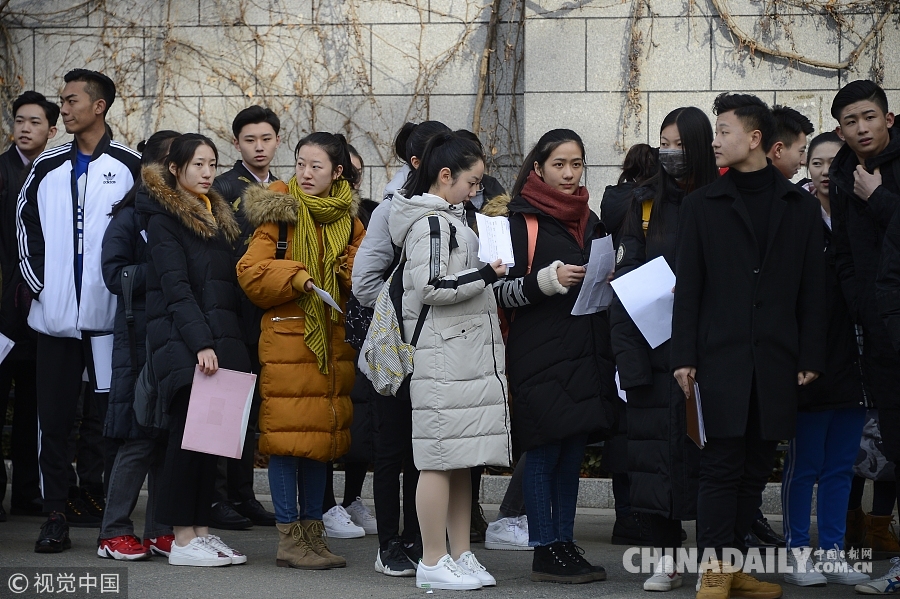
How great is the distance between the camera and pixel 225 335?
5449mm

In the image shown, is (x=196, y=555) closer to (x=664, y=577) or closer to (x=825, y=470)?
(x=664, y=577)

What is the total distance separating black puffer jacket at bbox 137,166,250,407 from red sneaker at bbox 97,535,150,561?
0.75m

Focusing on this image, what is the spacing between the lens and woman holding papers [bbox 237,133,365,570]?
5.34m

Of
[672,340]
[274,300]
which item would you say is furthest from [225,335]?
[672,340]

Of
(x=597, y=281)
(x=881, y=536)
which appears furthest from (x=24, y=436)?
(x=881, y=536)

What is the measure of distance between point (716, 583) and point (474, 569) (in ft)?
3.45

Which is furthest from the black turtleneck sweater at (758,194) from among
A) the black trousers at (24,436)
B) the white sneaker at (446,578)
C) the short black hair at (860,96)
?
the black trousers at (24,436)

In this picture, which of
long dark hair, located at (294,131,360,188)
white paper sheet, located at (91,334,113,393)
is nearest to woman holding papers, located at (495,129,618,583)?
long dark hair, located at (294,131,360,188)

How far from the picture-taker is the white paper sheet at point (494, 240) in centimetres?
492

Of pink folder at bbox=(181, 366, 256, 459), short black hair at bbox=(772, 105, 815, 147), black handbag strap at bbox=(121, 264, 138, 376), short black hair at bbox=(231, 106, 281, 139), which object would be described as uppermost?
short black hair at bbox=(231, 106, 281, 139)

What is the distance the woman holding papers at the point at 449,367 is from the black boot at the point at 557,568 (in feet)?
0.86

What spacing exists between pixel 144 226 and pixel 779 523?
412 centimetres

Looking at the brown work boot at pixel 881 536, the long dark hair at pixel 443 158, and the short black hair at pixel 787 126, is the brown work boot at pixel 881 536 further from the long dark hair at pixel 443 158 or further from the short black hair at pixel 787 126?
the long dark hair at pixel 443 158

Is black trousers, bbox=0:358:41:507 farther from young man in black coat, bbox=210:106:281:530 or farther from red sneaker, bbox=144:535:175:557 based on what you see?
red sneaker, bbox=144:535:175:557
